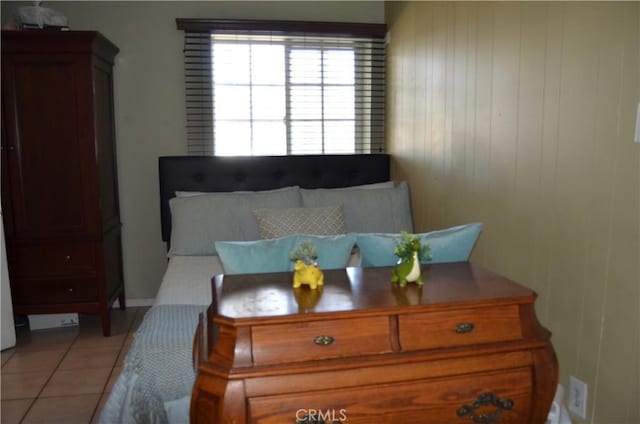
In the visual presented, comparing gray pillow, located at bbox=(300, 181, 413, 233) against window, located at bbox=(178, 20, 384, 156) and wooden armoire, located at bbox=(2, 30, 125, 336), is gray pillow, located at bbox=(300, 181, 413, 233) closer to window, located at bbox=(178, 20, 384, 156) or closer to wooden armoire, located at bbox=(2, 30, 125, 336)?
window, located at bbox=(178, 20, 384, 156)

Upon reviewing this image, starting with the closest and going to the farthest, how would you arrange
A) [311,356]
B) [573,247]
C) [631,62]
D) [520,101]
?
[311,356] → [631,62] → [573,247] → [520,101]

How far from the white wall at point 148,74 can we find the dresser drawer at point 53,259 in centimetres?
52

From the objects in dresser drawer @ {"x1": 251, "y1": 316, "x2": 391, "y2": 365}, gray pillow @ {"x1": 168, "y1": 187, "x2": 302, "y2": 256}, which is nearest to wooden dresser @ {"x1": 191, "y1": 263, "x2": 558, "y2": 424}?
dresser drawer @ {"x1": 251, "y1": 316, "x2": 391, "y2": 365}

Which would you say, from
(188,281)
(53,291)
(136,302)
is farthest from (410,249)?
(136,302)

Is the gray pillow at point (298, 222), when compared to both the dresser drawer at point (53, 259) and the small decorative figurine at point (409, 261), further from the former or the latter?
the small decorative figurine at point (409, 261)

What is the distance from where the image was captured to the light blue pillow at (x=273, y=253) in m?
1.66

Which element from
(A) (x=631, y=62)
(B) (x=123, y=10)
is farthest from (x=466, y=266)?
(B) (x=123, y=10)

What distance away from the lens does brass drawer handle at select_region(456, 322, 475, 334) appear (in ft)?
4.47

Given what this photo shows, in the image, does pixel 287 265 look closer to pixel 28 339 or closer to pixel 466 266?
pixel 466 266

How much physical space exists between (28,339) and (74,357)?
48cm

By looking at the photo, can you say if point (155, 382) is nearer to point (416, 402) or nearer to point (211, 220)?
point (416, 402)

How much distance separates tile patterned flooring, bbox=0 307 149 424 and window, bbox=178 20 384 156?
134 centimetres

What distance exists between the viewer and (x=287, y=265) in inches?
67.0

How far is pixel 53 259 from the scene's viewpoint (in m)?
3.16
